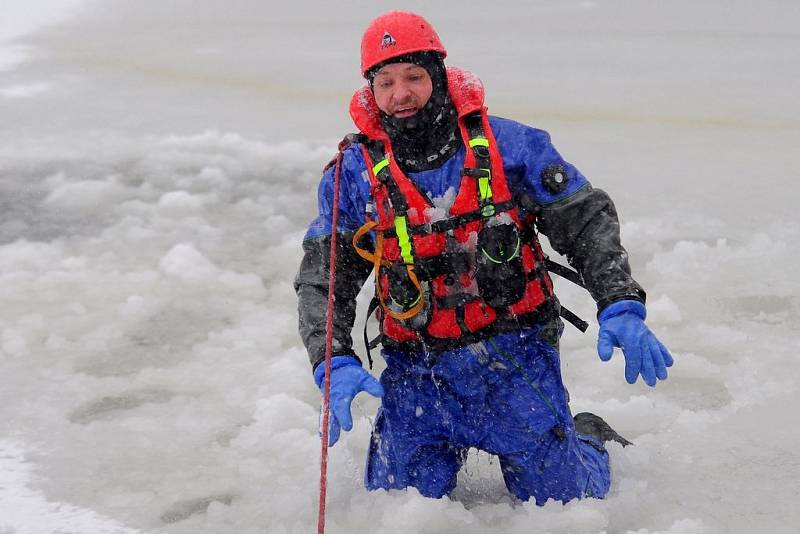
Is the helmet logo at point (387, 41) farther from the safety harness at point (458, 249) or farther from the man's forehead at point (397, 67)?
the safety harness at point (458, 249)

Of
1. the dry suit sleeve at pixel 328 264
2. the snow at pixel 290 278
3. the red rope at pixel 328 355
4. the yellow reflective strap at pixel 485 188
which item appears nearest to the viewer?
the red rope at pixel 328 355

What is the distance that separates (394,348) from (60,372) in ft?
5.97

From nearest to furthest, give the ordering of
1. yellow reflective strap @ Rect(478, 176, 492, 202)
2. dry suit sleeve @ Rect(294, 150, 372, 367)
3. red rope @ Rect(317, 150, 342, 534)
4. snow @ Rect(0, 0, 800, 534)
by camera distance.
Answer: red rope @ Rect(317, 150, 342, 534) < yellow reflective strap @ Rect(478, 176, 492, 202) < dry suit sleeve @ Rect(294, 150, 372, 367) < snow @ Rect(0, 0, 800, 534)

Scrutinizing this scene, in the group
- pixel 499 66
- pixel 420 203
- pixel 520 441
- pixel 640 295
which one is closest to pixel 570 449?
pixel 520 441

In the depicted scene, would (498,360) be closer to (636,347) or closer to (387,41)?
(636,347)

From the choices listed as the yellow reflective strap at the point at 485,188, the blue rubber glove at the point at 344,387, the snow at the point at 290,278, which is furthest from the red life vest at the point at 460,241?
the snow at the point at 290,278

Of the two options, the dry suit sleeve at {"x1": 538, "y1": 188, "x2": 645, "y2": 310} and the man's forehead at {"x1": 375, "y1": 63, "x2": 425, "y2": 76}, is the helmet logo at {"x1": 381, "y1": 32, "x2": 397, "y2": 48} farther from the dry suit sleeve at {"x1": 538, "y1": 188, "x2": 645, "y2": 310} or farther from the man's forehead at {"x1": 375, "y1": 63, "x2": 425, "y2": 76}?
the dry suit sleeve at {"x1": 538, "y1": 188, "x2": 645, "y2": 310}

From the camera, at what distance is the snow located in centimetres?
317

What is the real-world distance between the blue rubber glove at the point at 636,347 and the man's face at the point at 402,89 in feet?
2.60

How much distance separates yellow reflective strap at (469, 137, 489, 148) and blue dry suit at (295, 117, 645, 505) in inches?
2.0

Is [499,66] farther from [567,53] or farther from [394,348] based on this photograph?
[394,348]

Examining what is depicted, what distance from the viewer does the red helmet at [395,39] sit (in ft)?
8.91

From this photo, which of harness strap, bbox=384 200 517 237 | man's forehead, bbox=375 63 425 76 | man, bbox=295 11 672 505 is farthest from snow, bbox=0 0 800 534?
man's forehead, bbox=375 63 425 76

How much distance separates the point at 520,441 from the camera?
113 inches
